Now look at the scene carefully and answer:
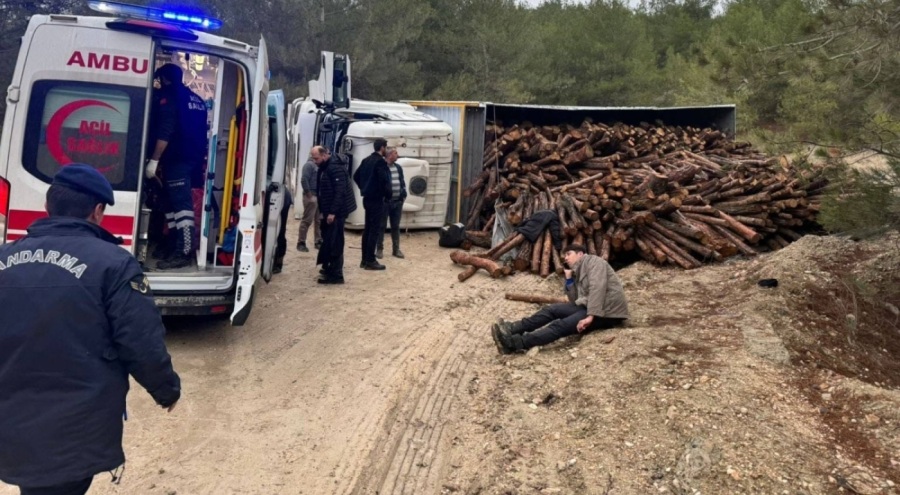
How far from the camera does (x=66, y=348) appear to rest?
2.89m

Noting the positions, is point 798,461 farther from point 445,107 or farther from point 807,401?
point 445,107

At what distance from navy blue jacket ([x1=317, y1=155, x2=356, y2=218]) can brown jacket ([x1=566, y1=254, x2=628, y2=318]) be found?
3.52 metres

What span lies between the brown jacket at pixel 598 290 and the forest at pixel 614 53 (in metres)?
2.17

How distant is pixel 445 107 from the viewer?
51.0ft

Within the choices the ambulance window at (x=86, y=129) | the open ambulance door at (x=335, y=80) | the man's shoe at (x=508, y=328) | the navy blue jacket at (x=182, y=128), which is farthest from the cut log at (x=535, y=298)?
the open ambulance door at (x=335, y=80)

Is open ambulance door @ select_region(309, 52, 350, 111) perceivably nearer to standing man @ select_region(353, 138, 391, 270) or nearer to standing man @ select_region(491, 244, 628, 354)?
standing man @ select_region(353, 138, 391, 270)

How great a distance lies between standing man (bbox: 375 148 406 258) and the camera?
11538mm

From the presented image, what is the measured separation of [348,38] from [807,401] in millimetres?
20251

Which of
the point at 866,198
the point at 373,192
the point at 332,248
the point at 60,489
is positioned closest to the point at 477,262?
the point at 373,192

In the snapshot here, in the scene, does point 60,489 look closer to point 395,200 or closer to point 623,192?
point 395,200

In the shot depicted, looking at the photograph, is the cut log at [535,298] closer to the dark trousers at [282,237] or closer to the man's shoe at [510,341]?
the man's shoe at [510,341]

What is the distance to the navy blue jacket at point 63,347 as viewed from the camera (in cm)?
287

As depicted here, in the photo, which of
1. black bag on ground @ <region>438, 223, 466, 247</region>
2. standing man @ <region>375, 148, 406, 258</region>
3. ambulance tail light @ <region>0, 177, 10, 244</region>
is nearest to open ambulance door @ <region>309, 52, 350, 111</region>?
standing man @ <region>375, 148, 406, 258</region>

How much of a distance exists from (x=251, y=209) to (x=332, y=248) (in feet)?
10.9
